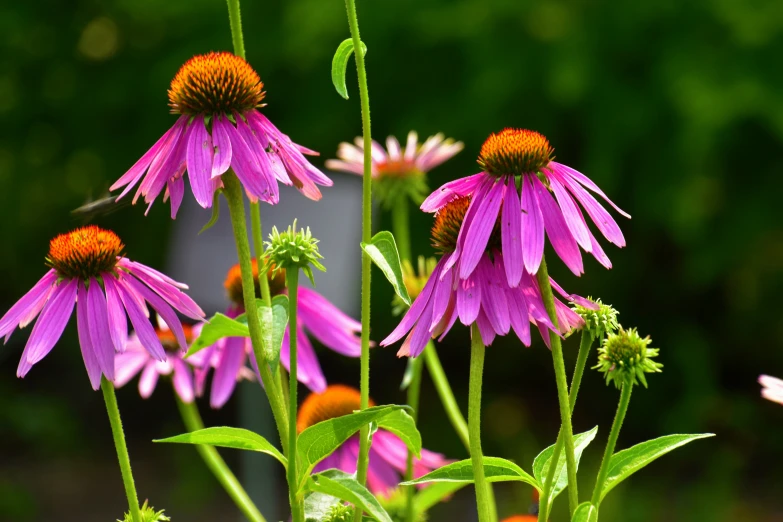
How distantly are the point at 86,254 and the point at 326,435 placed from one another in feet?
0.56

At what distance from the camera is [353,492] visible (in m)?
0.43

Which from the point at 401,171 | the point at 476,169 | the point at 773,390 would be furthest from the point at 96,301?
the point at 476,169

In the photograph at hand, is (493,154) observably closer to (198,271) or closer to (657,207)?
(198,271)

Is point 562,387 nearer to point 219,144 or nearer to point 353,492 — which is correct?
point 353,492

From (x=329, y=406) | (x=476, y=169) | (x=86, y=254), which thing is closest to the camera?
(x=86, y=254)

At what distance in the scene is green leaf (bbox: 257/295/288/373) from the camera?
18.8 inches

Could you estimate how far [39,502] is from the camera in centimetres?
342

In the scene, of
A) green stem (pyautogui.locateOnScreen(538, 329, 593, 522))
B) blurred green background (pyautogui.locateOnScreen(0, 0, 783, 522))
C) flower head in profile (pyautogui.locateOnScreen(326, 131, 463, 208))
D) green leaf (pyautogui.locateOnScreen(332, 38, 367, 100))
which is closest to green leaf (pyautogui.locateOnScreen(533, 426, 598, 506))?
green stem (pyautogui.locateOnScreen(538, 329, 593, 522))

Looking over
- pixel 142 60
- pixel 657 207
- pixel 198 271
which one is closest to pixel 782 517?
pixel 657 207

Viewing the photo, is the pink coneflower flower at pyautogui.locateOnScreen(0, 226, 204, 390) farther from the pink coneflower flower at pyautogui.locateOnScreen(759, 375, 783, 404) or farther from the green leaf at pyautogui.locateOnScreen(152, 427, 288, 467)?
the pink coneflower flower at pyautogui.locateOnScreen(759, 375, 783, 404)

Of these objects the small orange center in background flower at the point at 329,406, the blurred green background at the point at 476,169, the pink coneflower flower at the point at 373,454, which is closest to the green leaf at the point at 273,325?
the pink coneflower flower at the point at 373,454

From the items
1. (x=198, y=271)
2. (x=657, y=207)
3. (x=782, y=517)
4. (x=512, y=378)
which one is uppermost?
(x=657, y=207)

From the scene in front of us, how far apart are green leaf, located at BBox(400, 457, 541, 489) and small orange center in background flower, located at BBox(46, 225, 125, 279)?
22 cm

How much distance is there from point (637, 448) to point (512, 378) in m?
3.64
